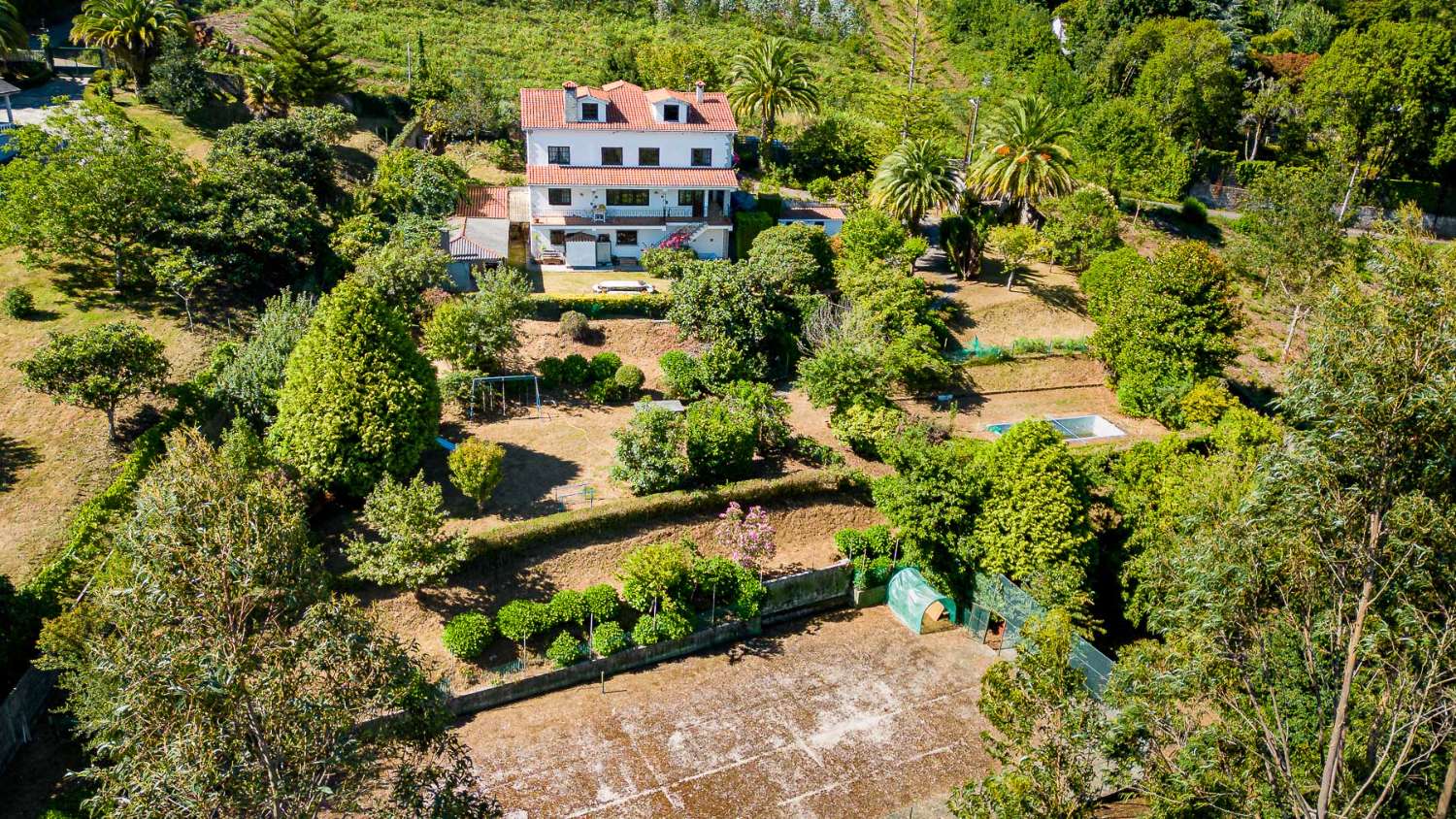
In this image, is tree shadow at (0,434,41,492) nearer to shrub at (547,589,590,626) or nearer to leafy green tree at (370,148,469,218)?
shrub at (547,589,590,626)

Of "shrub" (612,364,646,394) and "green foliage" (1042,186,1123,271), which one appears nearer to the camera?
"shrub" (612,364,646,394)

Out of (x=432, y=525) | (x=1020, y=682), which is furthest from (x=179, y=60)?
(x=1020, y=682)

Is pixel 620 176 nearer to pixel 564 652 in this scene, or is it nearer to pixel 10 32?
pixel 564 652

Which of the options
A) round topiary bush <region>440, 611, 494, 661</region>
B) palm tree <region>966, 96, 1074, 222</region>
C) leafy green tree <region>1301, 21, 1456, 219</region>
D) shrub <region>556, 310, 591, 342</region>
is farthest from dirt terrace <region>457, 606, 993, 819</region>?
leafy green tree <region>1301, 21, 1456, 219</region>

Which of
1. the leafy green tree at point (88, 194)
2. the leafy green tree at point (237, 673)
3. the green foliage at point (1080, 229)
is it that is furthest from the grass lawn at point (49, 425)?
the green foliage at point (1080, 229)

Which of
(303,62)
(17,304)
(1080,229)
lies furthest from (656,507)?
(303,62)

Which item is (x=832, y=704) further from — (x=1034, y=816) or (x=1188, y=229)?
(x=1188, y=229)
